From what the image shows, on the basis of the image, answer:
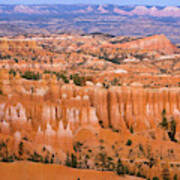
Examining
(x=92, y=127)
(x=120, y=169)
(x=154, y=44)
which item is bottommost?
(x=120, y=169)

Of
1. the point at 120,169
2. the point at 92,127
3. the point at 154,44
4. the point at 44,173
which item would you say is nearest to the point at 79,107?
the point at 92,127

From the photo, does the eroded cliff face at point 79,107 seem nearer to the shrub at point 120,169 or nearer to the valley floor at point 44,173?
the shrub at point 120,169

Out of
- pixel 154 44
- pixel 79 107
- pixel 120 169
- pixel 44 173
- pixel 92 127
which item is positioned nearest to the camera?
pixel 44 173

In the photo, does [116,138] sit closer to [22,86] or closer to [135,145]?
[135,145]

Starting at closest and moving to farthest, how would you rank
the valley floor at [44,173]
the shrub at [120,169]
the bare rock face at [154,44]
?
the valley floor at [44,173] < the shrub at [120,169] < the bare rock face at [154,44]

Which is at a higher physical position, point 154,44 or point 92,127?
point 154,44

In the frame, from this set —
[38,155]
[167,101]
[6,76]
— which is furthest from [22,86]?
[167,101]

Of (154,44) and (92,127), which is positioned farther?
(154,44)

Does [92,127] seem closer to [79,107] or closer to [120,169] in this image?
[79,107]

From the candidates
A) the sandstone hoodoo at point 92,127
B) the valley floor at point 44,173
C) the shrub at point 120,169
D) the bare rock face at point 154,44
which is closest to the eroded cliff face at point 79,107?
the sandstone hoodoo at point 92,127

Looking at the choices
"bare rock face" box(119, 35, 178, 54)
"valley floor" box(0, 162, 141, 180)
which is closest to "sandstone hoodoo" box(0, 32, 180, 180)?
"valley floor" box(0, 162, 141, 180)

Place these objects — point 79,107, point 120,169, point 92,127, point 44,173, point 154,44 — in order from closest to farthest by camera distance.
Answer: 1. point 44,173
2. point 120,169
3. point 92,127
4. point 79,107
5. point 154,44
